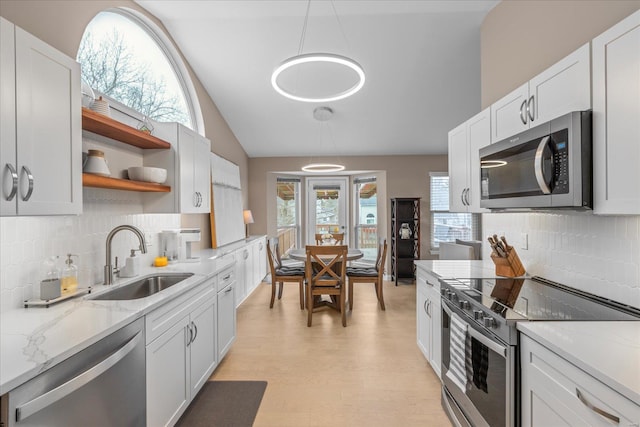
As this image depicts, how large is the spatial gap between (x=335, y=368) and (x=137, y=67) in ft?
11.1

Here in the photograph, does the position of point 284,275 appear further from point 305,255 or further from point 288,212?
point 288,212

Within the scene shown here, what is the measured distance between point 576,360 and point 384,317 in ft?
10.2

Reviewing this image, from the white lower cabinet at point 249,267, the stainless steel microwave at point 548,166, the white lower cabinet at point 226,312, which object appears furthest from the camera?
the white lower cabinet at point 249,267

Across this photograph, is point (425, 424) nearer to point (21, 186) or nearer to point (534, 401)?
point (534, 401)

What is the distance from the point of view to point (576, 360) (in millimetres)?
1061

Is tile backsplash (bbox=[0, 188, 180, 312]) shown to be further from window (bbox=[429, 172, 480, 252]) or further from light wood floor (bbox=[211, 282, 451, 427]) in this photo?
window (bbox=[429, 172, 480, 252])

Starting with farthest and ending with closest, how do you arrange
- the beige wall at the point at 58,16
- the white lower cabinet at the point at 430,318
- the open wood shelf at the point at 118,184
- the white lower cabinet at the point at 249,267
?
the white lower cabinet at the point at 249,267 → the white lower cabinet at the point at 430,318 → the open wood shelf at the point at 118,184 → the beige wall at the point at 58,16

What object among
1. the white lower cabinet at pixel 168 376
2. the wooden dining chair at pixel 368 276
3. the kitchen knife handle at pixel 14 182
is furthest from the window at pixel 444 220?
the kitchen knife handle at pixel 14 182

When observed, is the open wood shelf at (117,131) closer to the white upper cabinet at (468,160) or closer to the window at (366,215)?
the white upper cabinet at (468,160)

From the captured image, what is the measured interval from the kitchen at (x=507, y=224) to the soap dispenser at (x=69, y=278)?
0.12 metres

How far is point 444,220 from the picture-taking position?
20.8 feet

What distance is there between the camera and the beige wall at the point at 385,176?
624 centimetres

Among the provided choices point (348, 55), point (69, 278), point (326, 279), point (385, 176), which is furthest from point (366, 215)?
point (69, 278)

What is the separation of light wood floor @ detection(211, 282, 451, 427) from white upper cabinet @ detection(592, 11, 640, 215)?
5.55ft
